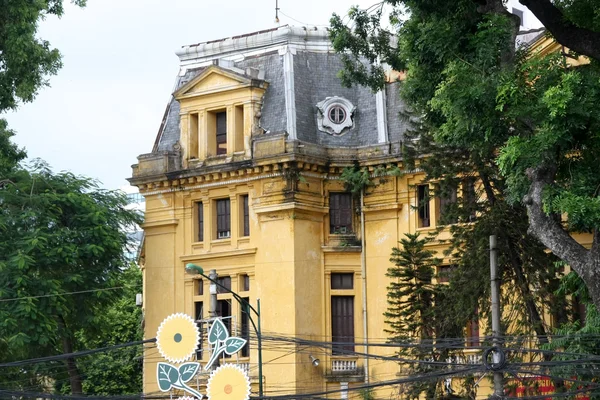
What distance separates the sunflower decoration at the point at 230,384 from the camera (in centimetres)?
2677

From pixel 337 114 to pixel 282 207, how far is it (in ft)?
14.2

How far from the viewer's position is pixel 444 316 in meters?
39.0

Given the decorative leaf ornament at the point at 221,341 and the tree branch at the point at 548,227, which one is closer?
the tree branch at the point at 548,227

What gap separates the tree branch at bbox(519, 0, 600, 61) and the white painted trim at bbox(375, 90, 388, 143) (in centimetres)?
1961

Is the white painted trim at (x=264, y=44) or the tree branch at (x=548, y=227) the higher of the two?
the white painted trim at (x=264, y=44)

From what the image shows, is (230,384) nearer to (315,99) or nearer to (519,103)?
(519,103)

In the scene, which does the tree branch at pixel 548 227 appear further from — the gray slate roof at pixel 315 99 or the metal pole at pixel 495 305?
the gray slate roof at pixel 315 99

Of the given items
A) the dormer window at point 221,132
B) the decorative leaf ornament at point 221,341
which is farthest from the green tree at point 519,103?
the dormer window at point 221,132

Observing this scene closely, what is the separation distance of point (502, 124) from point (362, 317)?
66.2 feet

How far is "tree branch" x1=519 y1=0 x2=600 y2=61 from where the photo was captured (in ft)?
88.0

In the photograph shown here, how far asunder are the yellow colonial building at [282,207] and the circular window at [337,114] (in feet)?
0.16

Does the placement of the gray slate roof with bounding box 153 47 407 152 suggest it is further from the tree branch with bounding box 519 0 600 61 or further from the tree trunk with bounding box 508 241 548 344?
the tree branch with bounding box 519 0 600 61

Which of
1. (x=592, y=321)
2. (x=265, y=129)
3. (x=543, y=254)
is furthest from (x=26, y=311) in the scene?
(x=592, y=321)

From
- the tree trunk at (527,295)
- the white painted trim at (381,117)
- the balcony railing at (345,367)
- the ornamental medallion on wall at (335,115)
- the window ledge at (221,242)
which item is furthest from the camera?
the ornamental medallion on wall at (335,115)
